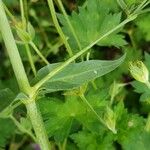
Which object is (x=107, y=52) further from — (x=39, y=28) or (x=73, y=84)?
(x=73, y=84)

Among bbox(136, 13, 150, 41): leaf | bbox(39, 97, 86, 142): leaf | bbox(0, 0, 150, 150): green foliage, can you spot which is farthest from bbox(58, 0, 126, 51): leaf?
bbox(136, 13, 150, 41): leaf

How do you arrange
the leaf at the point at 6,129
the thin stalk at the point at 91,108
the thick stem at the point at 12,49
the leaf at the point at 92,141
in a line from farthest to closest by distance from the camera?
the leaf at the point at 6,129
the leaf at the point at 92,141
the thin stalk at the point at 91,108
the thick stem at the point at 12,49

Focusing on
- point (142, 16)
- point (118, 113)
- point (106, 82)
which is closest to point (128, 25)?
point (142, 16)

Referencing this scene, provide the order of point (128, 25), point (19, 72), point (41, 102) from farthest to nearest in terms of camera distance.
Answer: point (128, 25) < point (41, 102) < point (19, 72)

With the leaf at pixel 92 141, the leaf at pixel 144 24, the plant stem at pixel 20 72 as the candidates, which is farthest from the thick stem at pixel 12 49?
the leaf at pixel 144 24

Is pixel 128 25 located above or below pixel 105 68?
below

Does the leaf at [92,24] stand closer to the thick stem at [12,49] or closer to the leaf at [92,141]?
the leaf at [92,141]

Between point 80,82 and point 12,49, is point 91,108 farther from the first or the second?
point 12,49

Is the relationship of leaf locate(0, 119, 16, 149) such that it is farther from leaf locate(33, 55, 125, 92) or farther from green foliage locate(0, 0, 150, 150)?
leaf locate(33, 55, 125, 92)
